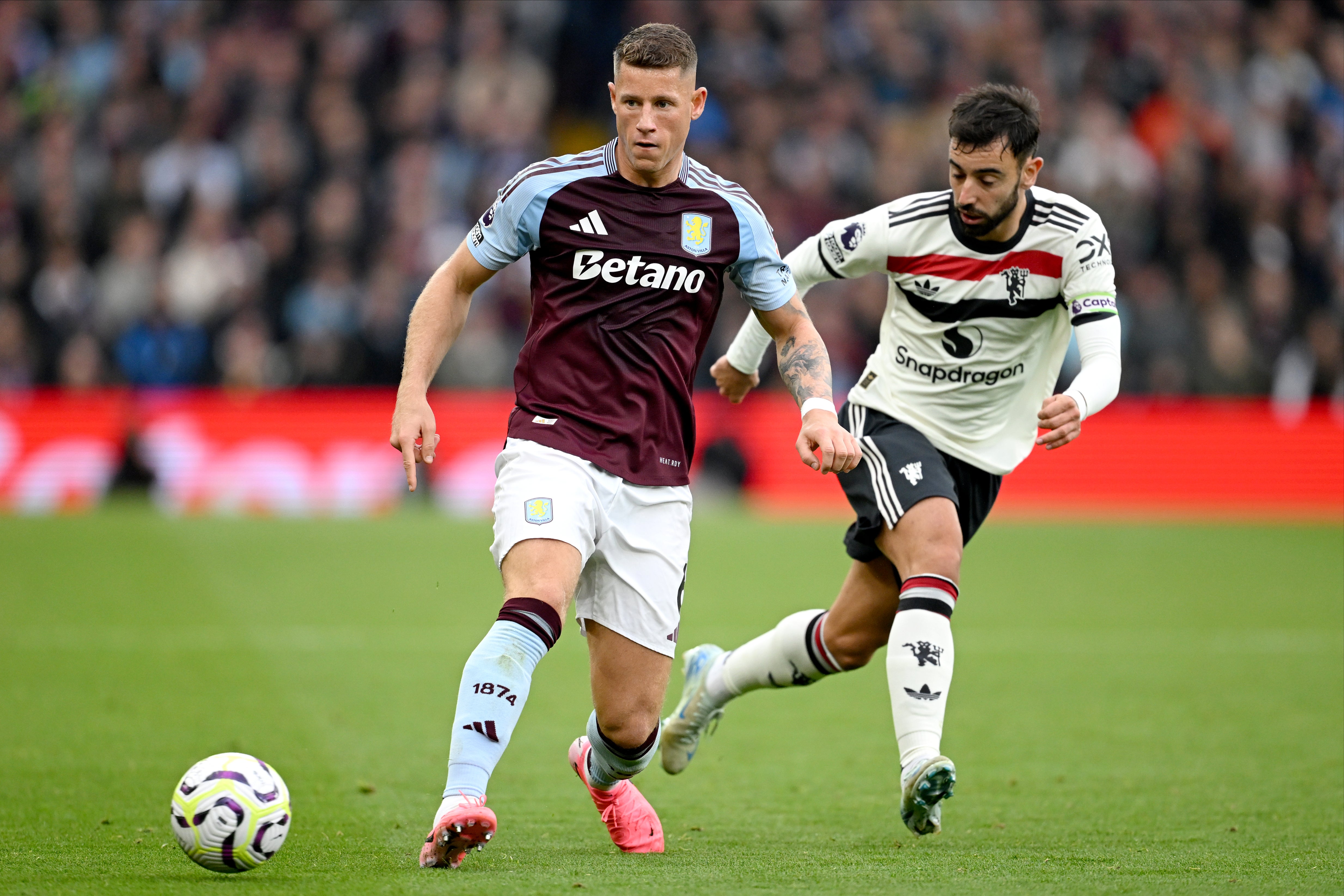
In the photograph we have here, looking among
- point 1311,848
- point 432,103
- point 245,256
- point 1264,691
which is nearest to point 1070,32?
point 432,103

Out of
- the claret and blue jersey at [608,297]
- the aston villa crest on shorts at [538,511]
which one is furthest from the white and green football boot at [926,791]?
the aston villa crest on shorts at [538,511]

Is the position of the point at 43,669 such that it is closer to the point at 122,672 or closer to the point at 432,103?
the point at 122,672

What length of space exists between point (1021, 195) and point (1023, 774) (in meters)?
2.40

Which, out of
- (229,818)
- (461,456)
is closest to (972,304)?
(229,818)

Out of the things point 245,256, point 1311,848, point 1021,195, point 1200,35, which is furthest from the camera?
point 1200,35

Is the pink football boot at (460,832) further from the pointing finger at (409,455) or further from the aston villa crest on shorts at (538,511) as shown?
the pointing finger at (409,455)

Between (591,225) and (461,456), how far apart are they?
12023mm

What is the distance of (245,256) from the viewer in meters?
17.8

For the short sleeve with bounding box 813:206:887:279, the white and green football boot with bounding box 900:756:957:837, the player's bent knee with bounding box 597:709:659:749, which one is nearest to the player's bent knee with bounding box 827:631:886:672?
the white and green football boot with bounding box 900:756:957:837

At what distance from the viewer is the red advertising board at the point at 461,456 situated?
16.4m

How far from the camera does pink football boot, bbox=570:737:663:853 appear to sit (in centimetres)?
508

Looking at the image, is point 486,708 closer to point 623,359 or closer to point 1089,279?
point 623,359

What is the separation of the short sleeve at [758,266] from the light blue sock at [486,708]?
1.45 m

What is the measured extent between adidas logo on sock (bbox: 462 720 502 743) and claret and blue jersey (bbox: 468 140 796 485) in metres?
0.88
